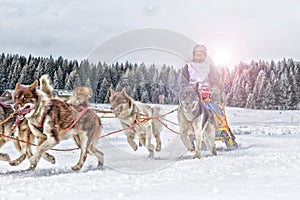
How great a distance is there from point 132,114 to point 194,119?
1357mm

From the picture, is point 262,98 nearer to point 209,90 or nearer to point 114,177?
point 209,90

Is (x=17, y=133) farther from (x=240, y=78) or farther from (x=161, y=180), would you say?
(x=240, y=78)

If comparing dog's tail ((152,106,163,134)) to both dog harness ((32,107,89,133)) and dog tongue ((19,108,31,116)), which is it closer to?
dog harness ((32,107,89,133))

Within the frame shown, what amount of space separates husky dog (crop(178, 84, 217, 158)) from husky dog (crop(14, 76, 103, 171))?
2.03 m

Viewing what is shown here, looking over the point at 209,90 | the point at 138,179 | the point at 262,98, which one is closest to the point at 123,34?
the point at 138,179

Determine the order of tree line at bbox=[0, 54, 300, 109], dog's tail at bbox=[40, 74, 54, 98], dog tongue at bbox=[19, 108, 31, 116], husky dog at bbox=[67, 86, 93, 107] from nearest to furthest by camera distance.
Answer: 1. dog tongue at bbox=[19, 108, 31, 116]
2. dog's tail at bbox=[40, 74, 54, 98]
3. husky dog at bbox=[67, 86, 93, 107]
4. tree line at bbox=[0, 54, 300, 109]

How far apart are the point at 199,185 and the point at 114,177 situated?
1.39 m

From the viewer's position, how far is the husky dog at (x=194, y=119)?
698 centimetres

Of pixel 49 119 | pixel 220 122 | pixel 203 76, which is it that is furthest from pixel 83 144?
pixel 220 122

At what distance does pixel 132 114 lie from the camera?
6.91 metres

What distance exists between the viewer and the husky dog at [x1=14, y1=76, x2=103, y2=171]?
5.31m

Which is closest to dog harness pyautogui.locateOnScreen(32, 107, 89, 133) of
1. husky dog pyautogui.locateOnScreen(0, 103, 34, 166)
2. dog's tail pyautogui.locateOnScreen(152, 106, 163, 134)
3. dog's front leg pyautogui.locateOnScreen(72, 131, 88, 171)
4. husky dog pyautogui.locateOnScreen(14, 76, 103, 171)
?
husky dog pyautogui.locateOnScreen(14, 76, 103, 171)

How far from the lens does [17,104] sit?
5.23 m

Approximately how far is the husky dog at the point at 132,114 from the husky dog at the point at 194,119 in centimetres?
75
